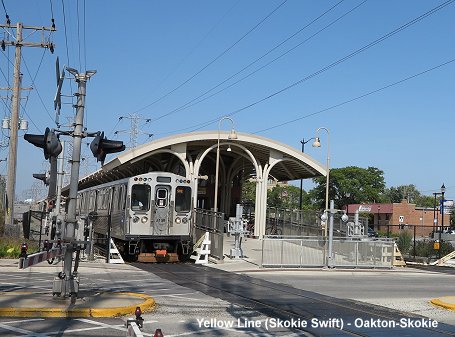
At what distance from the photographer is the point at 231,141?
35.8m

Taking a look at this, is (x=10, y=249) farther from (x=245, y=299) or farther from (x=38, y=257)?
(x=38, y=257)

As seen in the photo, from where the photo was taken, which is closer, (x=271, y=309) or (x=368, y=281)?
(x=271, y=309)

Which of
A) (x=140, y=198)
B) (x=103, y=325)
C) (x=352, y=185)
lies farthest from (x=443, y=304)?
(x=352, y=185)

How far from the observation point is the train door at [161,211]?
958 inches

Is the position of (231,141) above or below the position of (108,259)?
above

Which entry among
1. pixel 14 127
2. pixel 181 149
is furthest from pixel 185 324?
pixel 181 149

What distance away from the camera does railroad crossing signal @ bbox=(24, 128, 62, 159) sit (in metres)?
10.9

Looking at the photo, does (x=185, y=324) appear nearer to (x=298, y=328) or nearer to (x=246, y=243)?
(x=298, y=328)

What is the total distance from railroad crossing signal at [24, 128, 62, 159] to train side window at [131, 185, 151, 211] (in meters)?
13.3

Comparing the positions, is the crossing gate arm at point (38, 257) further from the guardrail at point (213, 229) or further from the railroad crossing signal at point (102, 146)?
the guardrail at point (213, 229)

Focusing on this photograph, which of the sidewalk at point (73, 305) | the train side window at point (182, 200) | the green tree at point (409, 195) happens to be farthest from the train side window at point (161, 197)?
the green tree at point (409, 195)

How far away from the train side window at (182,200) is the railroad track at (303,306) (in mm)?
5803

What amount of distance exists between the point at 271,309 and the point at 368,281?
352 inches

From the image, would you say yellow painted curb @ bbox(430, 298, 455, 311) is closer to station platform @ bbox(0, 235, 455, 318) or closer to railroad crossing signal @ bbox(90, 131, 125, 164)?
station platform @ bbox(0, 235, 455, 318)
